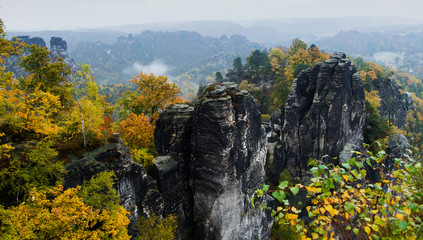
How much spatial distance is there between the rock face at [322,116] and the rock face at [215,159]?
1780 cm

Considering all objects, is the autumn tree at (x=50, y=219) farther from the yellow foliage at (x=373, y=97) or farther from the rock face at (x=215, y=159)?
the yellow foliage at (x=373, y=97)

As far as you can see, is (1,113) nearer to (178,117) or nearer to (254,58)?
(178,117)

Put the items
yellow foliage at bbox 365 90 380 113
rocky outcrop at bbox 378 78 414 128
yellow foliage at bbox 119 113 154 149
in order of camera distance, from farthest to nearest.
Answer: rocky outcrop at bbox 378 78 414 128
yellow foliage at bbox 365 90 380 113
yellow foliage at bbox 119 113 154 149

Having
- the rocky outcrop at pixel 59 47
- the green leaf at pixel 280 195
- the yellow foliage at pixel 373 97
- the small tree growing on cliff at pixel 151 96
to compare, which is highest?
the rocky outcrop at pixel 59 47

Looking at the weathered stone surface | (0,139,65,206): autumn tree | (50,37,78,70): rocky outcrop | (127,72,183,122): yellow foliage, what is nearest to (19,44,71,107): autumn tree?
(127,72,183,122): yellow foliage

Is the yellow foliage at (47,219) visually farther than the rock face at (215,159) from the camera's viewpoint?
No

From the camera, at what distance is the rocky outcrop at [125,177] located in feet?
51.9

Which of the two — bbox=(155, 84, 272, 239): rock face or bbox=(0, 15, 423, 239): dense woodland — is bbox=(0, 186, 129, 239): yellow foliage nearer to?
bbox=(0, 15, 423, 239): dense woodland

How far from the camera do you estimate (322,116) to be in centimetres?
3825

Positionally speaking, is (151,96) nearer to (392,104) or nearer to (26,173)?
(26,173)

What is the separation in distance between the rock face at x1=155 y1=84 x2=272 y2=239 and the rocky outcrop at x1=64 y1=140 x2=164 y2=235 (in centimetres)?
201

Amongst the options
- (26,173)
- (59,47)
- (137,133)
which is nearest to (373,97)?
(137,133)

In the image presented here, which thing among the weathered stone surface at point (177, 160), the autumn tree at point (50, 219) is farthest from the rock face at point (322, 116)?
the autumn tree at point (50, 219)

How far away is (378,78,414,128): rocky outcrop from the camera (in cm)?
6531
